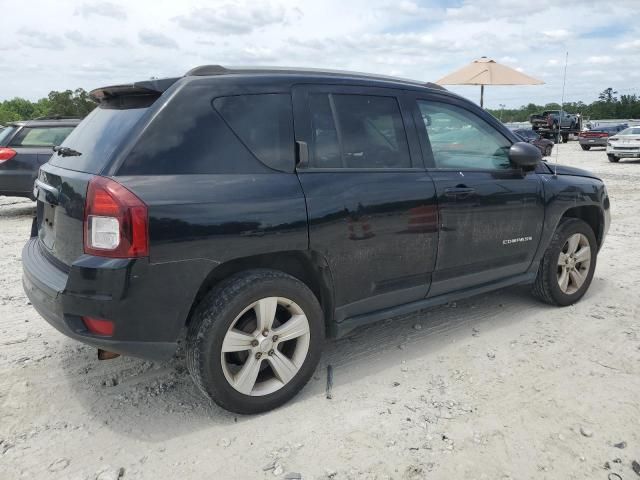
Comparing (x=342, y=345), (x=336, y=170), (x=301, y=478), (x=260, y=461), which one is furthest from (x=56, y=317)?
(x=342, y=345)

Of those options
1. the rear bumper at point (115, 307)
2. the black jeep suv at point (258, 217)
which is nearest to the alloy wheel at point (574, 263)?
the black jeep suv at point (258, 217)

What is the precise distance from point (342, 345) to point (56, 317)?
6.27ft

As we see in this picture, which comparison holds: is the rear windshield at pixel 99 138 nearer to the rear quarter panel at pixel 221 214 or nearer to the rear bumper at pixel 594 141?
the rear quarter panel at pixel 221 214

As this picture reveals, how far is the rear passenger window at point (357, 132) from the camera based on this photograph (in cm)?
308

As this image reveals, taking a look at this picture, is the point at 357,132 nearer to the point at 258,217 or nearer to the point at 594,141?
the point at 258,217

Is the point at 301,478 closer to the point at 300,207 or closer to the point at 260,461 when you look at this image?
the point at 260,461

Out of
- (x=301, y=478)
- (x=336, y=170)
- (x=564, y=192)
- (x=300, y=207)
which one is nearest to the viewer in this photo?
(x=301, y=478)

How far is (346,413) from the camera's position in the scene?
9.63ft

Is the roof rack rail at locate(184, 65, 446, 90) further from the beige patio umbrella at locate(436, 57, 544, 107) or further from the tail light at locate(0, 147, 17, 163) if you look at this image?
the beige patio umbrella at locate(436, 57, 544, 107)

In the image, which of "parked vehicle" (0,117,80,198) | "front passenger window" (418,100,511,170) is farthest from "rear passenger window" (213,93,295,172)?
"parked vehicle" (0,117,80,198)

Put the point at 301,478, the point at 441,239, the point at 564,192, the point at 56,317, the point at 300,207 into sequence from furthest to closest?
the point at 564,192 < the point at 441,239 < the point at 300,207 < the point at 56,317 < the point at 301,478

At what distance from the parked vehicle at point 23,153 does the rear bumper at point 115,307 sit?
6768mm

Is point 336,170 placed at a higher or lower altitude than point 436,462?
higher

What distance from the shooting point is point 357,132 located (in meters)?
3.24
